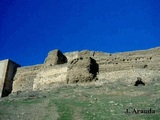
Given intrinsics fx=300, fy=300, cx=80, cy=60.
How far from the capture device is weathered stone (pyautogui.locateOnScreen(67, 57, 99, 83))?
87.1ft

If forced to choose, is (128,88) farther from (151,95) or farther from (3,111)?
(3,111)

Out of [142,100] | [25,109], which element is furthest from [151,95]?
[25,109]

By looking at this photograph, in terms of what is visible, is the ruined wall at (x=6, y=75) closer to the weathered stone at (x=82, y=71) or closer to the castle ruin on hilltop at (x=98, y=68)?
the castle ruin on hilltop at (x=98, y=68)

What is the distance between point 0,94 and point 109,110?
20.3 m

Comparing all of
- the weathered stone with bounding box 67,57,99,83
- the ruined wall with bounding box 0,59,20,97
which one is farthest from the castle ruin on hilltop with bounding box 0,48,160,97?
Result: the ruined wall with bounding box 0,59,20,97

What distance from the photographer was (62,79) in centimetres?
2970

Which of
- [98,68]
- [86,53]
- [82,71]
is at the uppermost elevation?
[86,53]

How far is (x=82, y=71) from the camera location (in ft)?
88.3

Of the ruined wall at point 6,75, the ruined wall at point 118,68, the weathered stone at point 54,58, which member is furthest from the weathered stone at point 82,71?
the ruined wall at point 6,75

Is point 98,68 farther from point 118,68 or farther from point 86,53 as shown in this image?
point 86,53

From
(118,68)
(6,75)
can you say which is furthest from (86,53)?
(6,75)

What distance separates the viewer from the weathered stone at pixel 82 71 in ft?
87.1

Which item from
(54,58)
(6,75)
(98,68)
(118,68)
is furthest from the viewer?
(6,75)

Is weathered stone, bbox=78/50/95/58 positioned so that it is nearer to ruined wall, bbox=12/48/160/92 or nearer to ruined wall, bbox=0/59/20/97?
ruined wall, bbox=12/48/160/92
